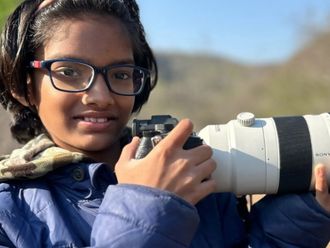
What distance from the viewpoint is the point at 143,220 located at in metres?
1.25

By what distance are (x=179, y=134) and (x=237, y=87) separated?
27781mm

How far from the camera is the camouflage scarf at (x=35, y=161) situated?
1491mm

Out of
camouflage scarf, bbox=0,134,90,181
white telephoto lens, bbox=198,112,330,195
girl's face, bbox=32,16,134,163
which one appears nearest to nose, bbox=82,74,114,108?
girl's face, bbox=32,16,134,163

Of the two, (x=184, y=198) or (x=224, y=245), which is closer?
(x=184, y=198)

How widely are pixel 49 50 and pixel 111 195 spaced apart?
42cm

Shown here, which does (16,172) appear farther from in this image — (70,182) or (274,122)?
(274,122)

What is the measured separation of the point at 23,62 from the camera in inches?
63.9

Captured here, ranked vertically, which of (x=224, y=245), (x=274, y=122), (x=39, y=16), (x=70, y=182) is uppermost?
(x=39, y=16)

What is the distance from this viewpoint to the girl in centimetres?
129

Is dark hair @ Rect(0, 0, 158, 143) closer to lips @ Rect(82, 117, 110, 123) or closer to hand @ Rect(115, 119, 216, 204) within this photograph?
lips @ Rect(82, 117, 110, 123)

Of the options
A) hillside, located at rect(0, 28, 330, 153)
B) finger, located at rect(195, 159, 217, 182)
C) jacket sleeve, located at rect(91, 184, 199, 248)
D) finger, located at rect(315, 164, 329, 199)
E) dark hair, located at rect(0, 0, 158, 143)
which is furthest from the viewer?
hillside, located at rect(0, 28, 330, 153)

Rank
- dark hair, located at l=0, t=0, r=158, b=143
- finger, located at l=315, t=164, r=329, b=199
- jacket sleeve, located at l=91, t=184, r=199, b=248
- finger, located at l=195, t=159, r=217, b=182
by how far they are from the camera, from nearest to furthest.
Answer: jacket sleeve, located at l=91, t=184, r=199, b=248
finger, located at l=195, t=159, r=217, b=182
finger, located at l=315, t=164, r=329, b=199
dark hair, located at l=0, t=0, r=158, b=143

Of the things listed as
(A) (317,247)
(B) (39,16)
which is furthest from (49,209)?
(A) (317,247)

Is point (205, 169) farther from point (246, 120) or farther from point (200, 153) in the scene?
point (246, 120)
